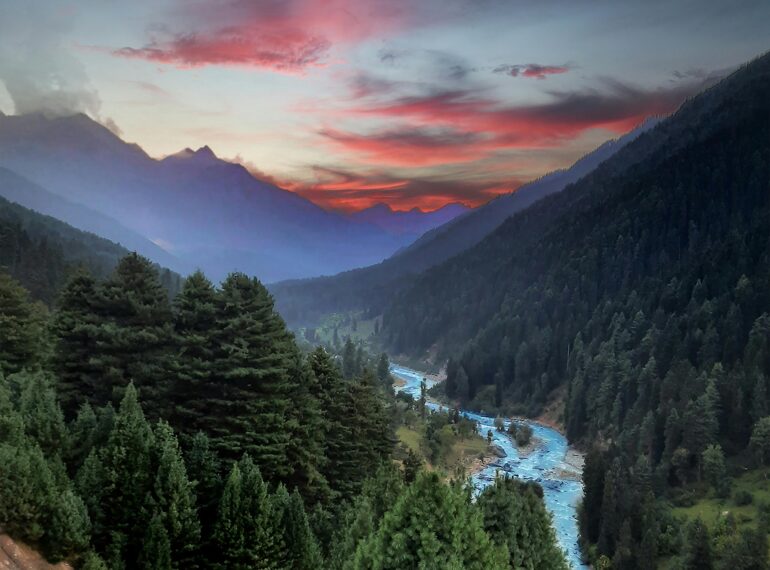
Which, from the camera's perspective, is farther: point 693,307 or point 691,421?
point 693,307

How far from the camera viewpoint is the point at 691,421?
10319 cm

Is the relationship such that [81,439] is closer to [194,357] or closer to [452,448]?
[194,357]

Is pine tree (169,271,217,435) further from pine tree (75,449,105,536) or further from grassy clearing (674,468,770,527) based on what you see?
grassy clearing (674,468,770,527)

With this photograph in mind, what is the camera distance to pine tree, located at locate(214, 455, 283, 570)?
25250 mm

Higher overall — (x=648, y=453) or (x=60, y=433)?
(x=60, y=433)

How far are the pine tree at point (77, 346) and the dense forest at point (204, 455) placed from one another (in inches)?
5.0

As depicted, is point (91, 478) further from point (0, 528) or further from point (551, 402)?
point (551, 402)

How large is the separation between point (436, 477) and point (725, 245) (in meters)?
188

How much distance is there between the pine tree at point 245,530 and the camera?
25250mm

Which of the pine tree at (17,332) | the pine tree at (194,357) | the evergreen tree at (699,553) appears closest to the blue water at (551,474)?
the evergreen tree at (699,553)

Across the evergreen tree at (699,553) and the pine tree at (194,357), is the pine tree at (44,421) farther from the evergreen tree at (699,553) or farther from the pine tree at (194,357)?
the evergreen tree at (699,553)

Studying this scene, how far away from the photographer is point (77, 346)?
124 feet

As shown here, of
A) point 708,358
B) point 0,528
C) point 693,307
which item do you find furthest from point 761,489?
point 0,528

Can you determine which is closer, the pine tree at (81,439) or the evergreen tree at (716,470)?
the pine tree at (81,439)
